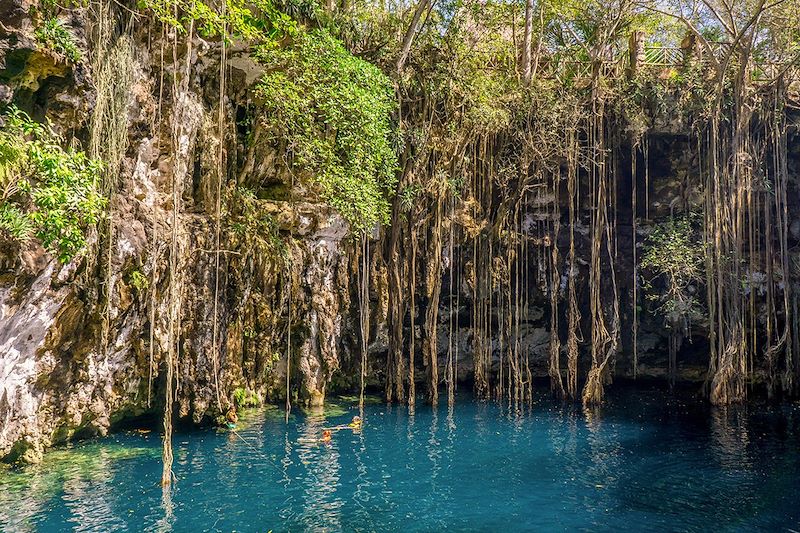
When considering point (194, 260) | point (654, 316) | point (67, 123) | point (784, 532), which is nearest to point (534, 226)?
point (654, 316)

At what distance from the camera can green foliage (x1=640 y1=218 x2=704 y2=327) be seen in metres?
13.0

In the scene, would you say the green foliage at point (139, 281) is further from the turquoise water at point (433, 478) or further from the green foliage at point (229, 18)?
the green foliage at point (229, 18)

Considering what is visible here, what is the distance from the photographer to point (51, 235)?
589 cm

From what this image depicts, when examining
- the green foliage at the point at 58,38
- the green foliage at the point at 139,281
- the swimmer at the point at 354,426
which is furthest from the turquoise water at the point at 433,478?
the green foliage at the point at 58,38

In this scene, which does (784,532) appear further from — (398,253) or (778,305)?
(778,305)

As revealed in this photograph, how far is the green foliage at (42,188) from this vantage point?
224 inches

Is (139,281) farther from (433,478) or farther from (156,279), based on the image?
(433,478)

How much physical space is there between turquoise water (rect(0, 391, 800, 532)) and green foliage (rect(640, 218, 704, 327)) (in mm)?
3034

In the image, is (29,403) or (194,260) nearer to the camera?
(29,403)

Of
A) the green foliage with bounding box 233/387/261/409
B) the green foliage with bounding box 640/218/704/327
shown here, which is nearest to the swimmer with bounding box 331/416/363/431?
the green foliage with bounding box 233/387/261/409

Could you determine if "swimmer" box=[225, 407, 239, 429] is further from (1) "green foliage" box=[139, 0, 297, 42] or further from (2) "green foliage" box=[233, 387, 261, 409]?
(1) "green foliage" box=[139, 0, 297, 42]

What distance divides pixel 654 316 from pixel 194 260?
11.1 metres

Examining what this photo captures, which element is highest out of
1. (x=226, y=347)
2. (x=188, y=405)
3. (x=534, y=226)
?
(x=534, y=226)

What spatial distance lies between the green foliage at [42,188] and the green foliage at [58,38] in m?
0.90
